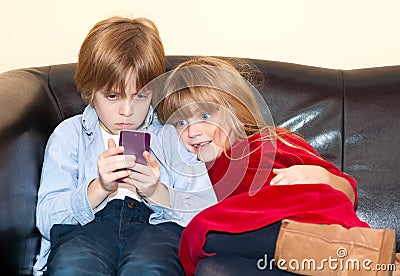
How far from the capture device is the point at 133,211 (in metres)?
1.63

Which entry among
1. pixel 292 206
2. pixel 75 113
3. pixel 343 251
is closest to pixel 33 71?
pixel 75 113

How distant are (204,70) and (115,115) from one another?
25 cm

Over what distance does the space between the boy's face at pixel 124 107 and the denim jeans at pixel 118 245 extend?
0.18 metres

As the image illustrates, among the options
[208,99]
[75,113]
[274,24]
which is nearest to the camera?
[208,99]

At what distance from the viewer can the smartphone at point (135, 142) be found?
154 centimetres

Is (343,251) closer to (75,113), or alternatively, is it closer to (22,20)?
(75,113)

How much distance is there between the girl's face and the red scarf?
0.06 metres

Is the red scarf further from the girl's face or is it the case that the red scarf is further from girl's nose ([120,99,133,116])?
girl's nose ([120,99,133,116])

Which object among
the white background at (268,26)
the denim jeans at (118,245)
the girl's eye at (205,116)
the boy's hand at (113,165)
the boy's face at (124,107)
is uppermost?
the white background at (268,26)

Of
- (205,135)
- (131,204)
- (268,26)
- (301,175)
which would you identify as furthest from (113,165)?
(268,26)

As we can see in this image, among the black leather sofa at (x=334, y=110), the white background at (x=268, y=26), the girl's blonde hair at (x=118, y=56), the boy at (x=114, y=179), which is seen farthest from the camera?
the white background at (x=268, y=26)

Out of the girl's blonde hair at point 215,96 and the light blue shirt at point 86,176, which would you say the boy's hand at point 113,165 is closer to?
the light blue shirt at point 86,176

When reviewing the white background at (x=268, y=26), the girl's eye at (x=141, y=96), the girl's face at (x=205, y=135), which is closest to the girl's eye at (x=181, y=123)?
the girl's face at (x=205, y=135)

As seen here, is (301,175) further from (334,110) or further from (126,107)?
(126,107)
